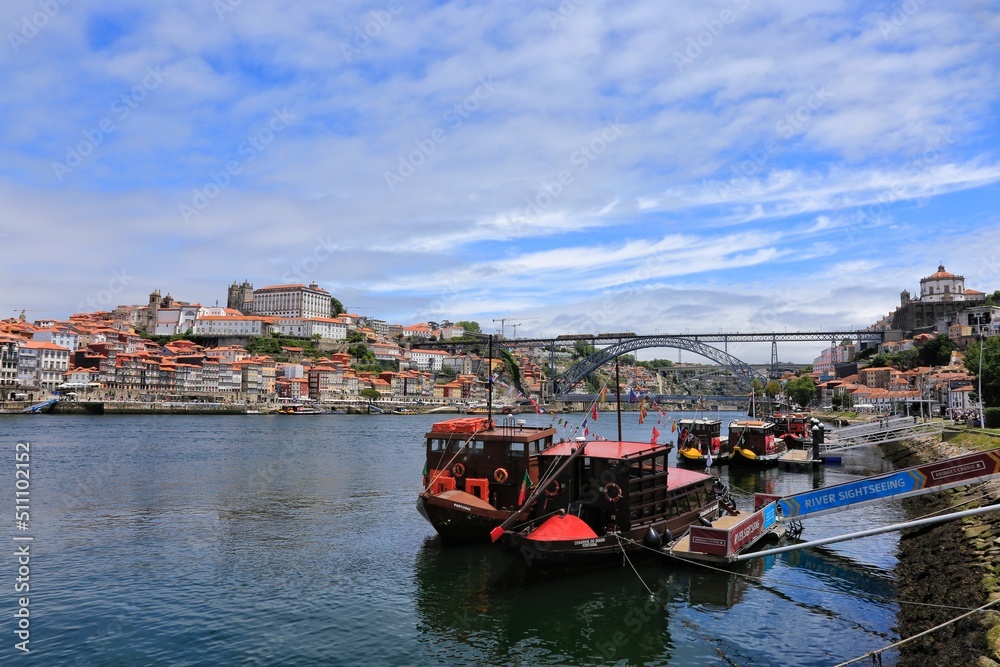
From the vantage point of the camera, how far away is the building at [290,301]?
15612 centimetres

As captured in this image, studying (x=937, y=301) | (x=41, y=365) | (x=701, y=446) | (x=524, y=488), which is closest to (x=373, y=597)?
(x=524, y=488)

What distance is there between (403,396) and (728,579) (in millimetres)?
118938

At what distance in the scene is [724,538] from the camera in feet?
45.8

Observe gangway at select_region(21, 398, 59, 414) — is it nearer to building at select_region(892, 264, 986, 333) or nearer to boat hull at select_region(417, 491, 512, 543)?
boat hull at select_region(417, 491, 512, 543)

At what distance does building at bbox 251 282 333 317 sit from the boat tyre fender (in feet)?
490

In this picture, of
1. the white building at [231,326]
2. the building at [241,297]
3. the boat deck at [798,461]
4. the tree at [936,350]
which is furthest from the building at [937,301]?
the building at [241,297]

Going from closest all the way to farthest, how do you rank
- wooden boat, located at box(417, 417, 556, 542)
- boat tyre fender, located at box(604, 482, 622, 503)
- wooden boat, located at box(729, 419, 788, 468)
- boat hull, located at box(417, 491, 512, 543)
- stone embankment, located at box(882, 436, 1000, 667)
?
stone embankment, located at box(882, 436, 1000, 667)
boat tyre fender, located at box(604, 482, 622, 503)
boat hull, located at box(417, 491, 512, 543)
wooden boat, located at box(417, 417, 556, 542)
wooden boat, located at box(729, 419, 788, 468)

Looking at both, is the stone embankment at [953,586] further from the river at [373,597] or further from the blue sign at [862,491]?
the blue sign at [862,491]

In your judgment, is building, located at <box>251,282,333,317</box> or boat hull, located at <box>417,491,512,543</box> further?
building, located at <box>251,282,333,317</box>

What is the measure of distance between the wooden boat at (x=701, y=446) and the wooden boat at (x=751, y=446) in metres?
0.84

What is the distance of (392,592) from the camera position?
513 inches

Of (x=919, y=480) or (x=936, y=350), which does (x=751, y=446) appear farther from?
(x=936, y=350)

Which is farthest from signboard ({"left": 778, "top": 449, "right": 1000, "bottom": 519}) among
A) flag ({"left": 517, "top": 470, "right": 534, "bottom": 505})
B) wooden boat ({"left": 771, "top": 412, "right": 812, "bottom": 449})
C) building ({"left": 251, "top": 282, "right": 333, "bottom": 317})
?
building ({"left": 251, "top": 282, "right": 333, "bottom": 317})

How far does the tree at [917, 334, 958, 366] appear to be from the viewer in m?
80.7
